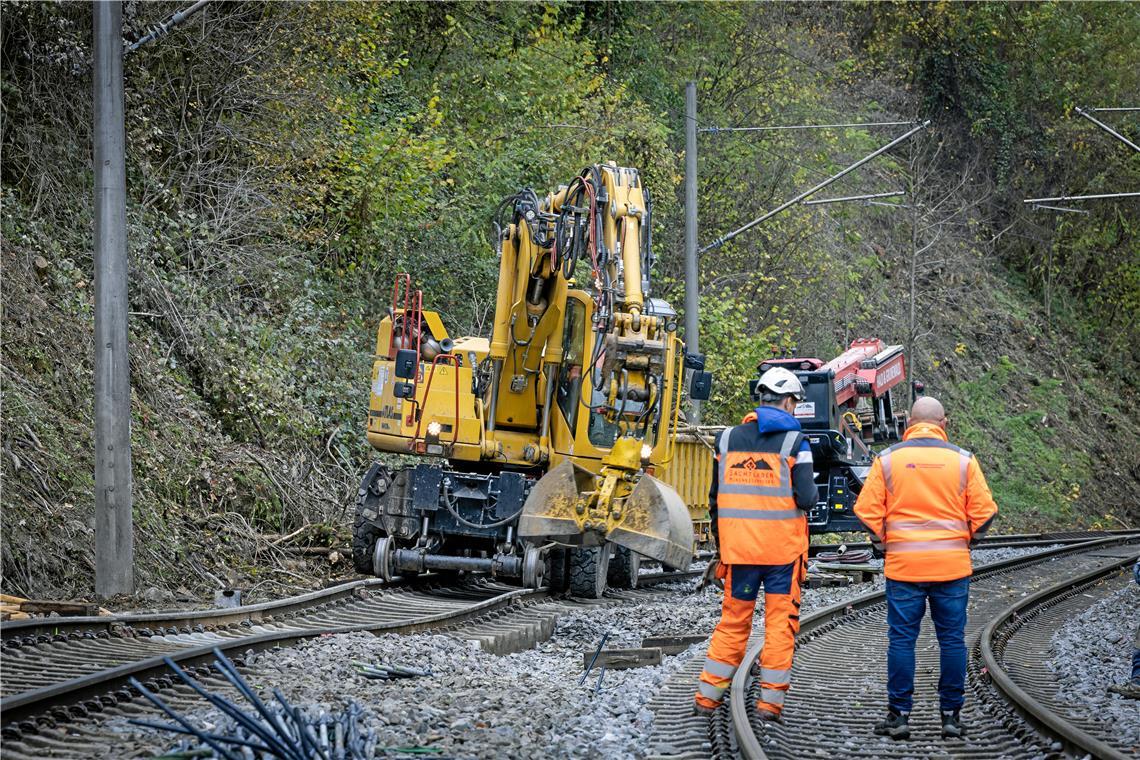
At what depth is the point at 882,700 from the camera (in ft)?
28.6

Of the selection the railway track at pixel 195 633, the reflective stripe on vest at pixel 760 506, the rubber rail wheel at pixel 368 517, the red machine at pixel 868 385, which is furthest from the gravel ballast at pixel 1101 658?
the rubber rail wheel at pixel 368 517

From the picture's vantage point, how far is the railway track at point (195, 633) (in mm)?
7504

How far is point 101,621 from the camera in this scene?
993 centimetres

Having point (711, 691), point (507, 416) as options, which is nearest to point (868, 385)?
point (507, 416)

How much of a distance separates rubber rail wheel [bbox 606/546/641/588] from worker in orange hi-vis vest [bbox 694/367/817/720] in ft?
26.6

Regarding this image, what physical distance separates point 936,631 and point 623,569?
8.82 m

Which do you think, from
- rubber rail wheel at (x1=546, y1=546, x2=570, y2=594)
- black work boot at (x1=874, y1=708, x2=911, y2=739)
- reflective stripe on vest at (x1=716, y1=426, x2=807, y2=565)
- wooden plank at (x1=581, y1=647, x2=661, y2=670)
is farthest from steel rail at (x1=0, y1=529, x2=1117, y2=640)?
black work boot at (x1=874, y1=708, x2=911, y2=739)

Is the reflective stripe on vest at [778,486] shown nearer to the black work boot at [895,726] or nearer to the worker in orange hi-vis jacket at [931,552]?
the worker in orange hi-vis jacket at [931,552]

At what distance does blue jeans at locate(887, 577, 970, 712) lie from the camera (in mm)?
7738

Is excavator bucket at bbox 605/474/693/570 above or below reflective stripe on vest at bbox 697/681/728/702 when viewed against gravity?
above

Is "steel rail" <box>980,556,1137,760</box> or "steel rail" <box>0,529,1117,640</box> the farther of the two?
"steel rail" <box>0,529,1117,640</box>

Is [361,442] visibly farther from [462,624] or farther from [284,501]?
[462,624]

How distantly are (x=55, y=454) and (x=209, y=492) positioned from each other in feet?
8.84

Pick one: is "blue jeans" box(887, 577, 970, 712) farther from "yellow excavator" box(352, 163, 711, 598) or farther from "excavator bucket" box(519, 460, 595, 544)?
"yellow excavator" box(352, 163, 711, 598)
